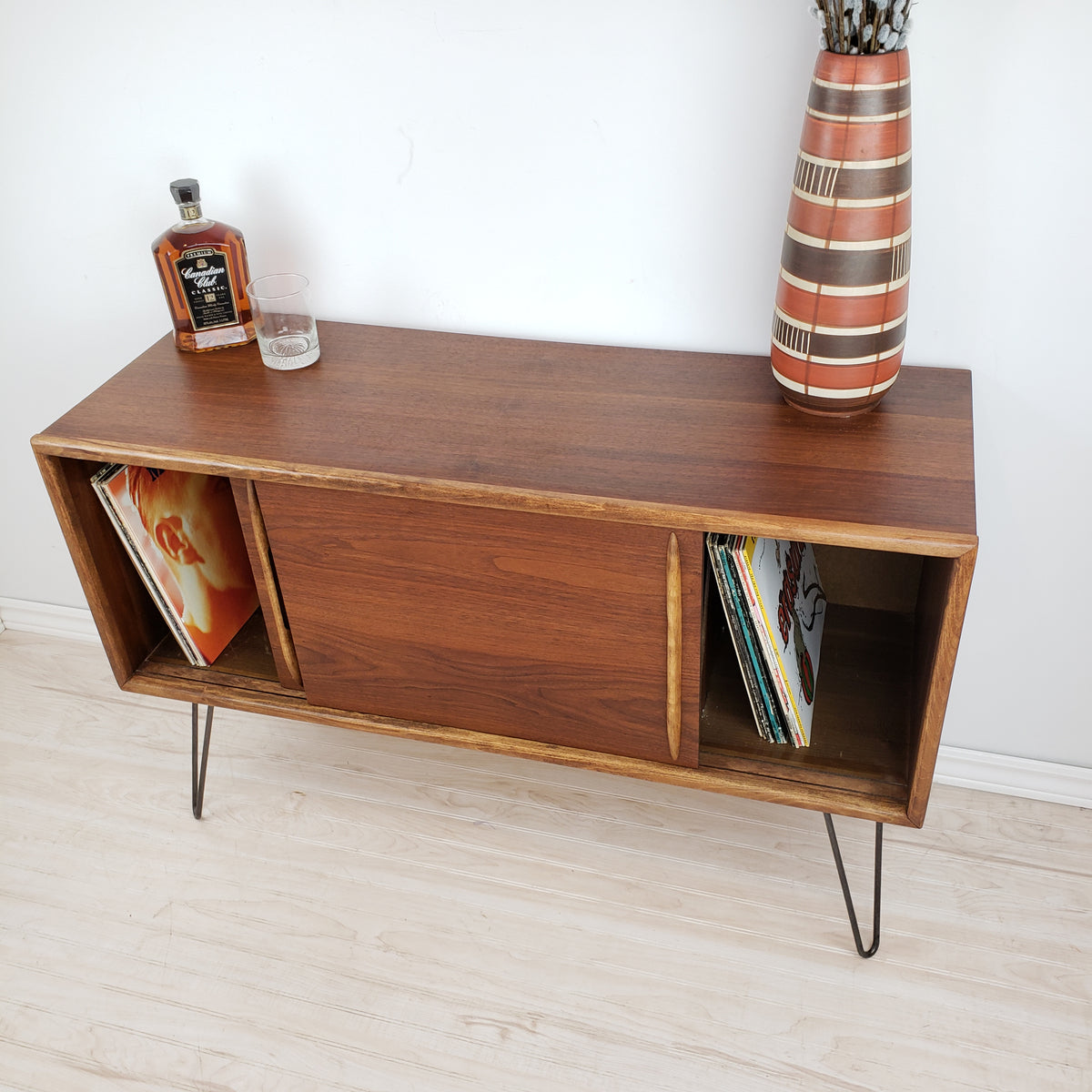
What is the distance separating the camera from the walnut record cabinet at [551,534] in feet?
3.23

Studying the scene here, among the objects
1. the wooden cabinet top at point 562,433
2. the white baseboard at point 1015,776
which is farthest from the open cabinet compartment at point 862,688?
the white baseboard at point 1015,776

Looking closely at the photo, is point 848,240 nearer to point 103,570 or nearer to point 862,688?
point 862,688

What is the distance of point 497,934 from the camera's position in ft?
4.40

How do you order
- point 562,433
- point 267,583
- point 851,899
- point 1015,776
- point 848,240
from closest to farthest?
1. point 848,240
2. point 562,433
3. point 267,583
4. point 851,899
5. point 1015,776

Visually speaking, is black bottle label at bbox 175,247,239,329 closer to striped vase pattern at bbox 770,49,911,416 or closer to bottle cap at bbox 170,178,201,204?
bottle cap at bbox 170,178,201,204

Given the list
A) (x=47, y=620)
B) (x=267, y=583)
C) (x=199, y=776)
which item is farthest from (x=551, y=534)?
(x=47, y=620)

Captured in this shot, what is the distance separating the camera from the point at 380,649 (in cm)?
118

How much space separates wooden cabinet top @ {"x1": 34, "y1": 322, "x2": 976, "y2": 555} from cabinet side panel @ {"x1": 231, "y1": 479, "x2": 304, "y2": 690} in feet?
0.17

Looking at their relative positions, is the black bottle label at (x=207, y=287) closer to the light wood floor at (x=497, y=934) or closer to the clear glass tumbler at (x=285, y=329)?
the clear glass tumbler at (x=285, y=329)

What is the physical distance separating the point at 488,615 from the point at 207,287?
1.75 ft

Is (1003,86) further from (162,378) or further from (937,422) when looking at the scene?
(162,378)

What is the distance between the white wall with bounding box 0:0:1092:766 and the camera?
105 centimetres

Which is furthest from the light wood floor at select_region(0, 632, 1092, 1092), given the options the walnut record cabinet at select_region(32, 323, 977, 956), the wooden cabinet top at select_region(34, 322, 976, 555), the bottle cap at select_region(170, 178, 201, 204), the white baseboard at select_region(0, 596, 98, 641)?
the bottle cap at select_region(170, 178, 201, 204)

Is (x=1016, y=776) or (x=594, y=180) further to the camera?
(x=1016, y=776)
